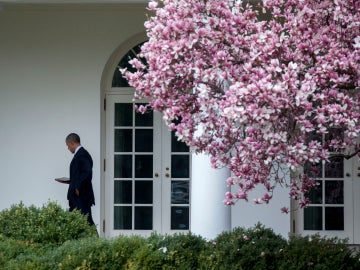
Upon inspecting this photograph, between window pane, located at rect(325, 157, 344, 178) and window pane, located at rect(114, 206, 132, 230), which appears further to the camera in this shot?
window pane, located at rect(114, 206, 132, 230)

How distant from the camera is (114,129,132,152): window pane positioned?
41.9 feet

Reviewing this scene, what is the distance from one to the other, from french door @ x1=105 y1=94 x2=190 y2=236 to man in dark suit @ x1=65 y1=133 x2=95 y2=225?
1228 mm

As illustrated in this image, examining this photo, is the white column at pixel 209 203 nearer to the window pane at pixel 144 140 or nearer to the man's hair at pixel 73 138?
the man's hair at pixel 73 138

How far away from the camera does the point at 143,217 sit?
12.8 meters

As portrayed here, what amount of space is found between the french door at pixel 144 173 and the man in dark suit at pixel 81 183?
1.23m

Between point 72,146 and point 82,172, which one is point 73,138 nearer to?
point 72,146

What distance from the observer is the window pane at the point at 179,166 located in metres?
12.7

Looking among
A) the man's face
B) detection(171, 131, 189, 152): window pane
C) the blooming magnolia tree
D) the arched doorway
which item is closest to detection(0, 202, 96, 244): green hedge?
the blooming magnolia tree

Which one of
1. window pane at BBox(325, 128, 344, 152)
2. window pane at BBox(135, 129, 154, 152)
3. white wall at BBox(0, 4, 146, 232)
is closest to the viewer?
window pane at BBox(325, 128, 344, 152)

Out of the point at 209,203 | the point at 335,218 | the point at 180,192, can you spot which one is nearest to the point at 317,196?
the point at 335,218

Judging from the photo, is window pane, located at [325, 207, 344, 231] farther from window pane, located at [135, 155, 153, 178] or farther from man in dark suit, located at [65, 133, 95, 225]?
man in dark suit, located at [65, 133, 95, 225]

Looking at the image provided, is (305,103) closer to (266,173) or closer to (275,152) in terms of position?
(275,152)

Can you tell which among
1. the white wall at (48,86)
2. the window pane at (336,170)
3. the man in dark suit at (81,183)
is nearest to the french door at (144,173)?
the white wall at (48,86)

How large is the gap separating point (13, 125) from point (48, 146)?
2.08ft
